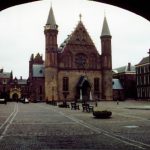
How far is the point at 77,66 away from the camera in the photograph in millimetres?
86062

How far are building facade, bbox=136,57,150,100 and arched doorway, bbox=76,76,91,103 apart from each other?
1508cm

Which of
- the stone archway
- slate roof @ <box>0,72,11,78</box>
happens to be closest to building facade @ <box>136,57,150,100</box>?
the stone archway

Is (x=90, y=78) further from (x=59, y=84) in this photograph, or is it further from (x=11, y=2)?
(x=11, y=2)

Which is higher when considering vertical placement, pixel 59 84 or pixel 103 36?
pixel 103 36

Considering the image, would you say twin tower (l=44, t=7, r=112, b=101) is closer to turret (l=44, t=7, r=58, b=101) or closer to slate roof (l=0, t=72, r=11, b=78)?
turret (l=44, t=7, r=58, b=101)

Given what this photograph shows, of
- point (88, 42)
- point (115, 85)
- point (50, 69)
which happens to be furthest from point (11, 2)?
point (115, 85)

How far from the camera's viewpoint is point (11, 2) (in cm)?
984

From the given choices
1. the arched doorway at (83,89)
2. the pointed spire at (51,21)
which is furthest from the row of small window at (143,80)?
the pointed spire at (51,21)

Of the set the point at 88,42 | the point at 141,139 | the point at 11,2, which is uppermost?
the point at 88,42

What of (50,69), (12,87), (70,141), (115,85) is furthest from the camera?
(12,87)

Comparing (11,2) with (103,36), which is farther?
(103,36)

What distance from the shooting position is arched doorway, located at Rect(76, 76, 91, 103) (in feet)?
275

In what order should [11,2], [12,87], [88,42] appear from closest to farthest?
[11,2]
[88,42]
[12,87]

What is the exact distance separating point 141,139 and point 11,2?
753 centimetres
